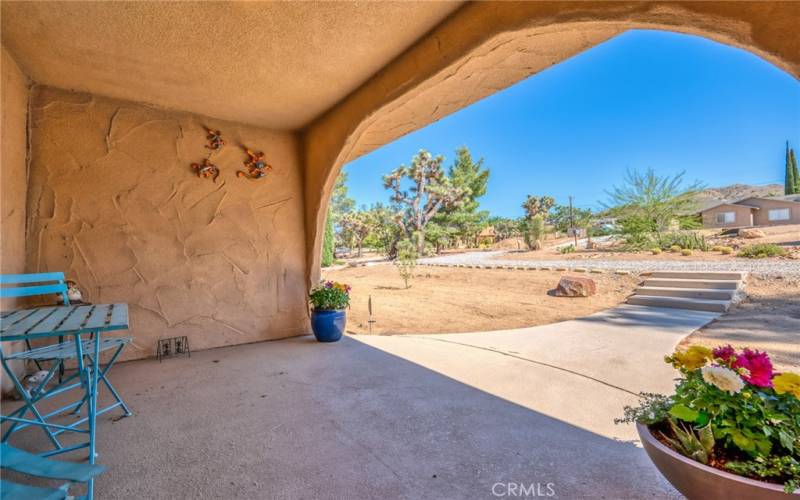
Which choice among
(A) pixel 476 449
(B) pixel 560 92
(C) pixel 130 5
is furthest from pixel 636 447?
(B) pixel 560 92

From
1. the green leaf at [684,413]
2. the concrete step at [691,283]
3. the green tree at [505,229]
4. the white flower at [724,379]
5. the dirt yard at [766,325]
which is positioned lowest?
the dirt yard at [766,325]

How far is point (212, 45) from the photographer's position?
226 centimetres

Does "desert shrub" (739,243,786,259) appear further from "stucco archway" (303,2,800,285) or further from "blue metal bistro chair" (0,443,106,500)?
"blue metal bistro chair" (0,443,106,500)

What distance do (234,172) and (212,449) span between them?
2.85 metres

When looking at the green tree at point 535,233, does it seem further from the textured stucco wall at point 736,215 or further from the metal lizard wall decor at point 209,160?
the metal lizard wall decor at point 209,160

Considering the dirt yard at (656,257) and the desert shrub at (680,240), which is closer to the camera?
the dirt yard at (656,257)

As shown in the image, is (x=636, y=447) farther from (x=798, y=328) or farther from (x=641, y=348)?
(x=798, y=328)

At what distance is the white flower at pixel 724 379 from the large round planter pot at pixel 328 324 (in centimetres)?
305

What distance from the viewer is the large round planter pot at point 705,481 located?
2.75 ft

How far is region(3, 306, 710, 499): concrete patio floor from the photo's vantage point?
4.51 feet

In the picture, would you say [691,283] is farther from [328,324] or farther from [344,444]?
[344,444]

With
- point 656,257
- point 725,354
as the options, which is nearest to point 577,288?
point 656,257

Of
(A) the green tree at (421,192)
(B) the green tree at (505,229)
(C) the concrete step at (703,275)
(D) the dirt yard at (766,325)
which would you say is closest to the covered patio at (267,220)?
(D) the dirt yard at (766,325)

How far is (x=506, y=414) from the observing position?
1932mm
